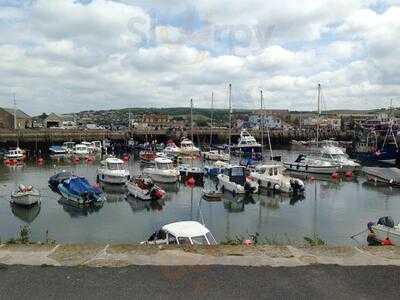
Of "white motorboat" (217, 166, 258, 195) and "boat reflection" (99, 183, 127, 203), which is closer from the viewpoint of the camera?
"boat reflection" (99, 183, 127, 203)

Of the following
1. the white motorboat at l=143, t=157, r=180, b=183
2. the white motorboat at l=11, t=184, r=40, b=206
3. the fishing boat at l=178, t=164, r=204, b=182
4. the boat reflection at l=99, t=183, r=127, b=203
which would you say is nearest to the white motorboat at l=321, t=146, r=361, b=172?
the fishing boat at l=178, t=164, r=204, b=182

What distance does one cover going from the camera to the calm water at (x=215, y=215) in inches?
997

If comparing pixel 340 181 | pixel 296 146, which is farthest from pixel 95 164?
pixel 296 146

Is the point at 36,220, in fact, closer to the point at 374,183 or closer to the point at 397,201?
the point at 397,201

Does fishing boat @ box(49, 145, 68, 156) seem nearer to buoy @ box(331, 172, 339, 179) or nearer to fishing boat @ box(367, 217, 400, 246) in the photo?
buoy @ box(331, 172, 339, 179)

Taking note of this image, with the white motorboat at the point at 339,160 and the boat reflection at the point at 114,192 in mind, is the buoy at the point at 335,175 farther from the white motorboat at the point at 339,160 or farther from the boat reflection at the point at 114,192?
the boat reflection at the point at 114,192

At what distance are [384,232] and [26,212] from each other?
21.8m

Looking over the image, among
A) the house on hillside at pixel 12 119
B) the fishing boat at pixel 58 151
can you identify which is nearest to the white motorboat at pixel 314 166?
the fishing boat at pixel 58 151

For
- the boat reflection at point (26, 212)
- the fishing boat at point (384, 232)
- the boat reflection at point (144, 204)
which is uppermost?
the fishing boat at point (384, 232)

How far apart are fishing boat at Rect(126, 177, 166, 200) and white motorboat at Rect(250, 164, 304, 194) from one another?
10.2 m

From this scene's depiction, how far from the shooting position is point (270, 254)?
750 centimetres

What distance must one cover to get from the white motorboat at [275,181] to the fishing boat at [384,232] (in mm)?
17313

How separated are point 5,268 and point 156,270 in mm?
2204

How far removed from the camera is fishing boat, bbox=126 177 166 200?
3506 cm
